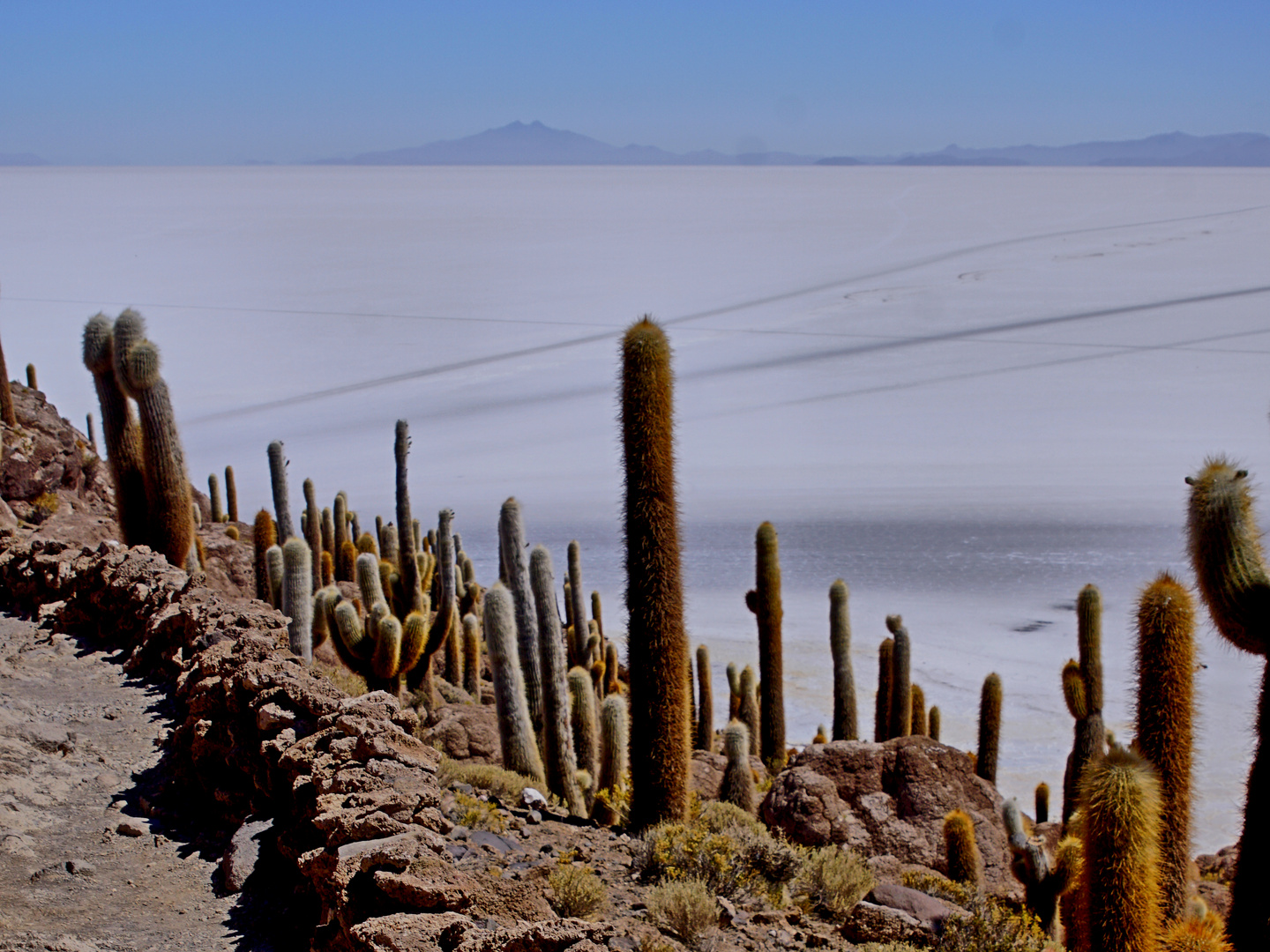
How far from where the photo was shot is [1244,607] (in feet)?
17.8

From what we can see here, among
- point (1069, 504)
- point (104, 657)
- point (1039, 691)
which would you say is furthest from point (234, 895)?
point (1069, 504)

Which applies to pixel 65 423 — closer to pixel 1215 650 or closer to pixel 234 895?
pixel 234 895

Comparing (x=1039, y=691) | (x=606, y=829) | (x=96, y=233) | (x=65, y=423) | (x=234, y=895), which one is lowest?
(x=1039, y=691)

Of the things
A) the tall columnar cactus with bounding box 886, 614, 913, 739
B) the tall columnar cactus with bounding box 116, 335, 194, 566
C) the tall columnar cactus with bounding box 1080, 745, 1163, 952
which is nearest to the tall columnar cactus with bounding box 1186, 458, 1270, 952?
the tall columnar cactus with bounding box 1080, 745, 1163, 952

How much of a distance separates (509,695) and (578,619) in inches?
213

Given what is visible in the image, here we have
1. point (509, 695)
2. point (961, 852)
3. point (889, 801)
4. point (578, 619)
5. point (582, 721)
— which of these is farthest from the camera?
point (578, 619)

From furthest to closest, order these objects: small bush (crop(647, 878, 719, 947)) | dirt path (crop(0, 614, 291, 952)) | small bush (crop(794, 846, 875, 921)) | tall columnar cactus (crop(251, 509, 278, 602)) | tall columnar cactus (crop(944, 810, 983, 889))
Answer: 1. tall columnar cactus (crop(251, 509, 278, 602))
2. tall columnar cactus (crop(944, 810, 983, 889))
3. small bush (crop(794, 846, 875, 921))
4. small bush (crop(647, 878, 719, 947))
5. dirt path (crop(0, 614, 291, 952))

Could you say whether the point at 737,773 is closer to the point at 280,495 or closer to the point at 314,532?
the point at 280,495

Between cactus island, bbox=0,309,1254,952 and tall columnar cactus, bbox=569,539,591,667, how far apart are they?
37 mm

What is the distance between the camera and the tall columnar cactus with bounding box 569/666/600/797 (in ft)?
33.1

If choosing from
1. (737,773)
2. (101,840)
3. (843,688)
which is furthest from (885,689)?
(101,840)

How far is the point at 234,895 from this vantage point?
4.51m

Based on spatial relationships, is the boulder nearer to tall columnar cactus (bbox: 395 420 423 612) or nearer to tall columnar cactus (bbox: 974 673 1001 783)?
tall columnar cactus (bbox: 974 673 1001 783)

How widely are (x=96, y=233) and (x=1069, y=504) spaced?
73.4m
